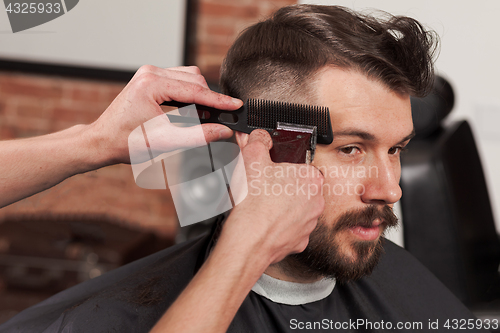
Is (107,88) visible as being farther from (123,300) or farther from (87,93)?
(123,300)

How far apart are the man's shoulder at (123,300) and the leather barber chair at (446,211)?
103cm

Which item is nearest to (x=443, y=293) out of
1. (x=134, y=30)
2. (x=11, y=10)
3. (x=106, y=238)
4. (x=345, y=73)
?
(x=345, y=73)

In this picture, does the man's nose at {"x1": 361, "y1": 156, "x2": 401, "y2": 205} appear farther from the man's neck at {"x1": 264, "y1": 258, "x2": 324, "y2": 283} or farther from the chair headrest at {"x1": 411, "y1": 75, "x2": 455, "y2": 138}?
the chair headrest at {"x1": 411, "y1": 75, "x2": 455, "y2": 138}

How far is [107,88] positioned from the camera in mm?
2408

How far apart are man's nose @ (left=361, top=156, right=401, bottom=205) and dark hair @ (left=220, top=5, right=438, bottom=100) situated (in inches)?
10.1

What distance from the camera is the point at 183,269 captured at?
43.2 inches

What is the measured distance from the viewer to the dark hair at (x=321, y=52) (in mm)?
1083

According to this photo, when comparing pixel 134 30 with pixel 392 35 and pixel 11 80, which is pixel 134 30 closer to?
pixel 11 80

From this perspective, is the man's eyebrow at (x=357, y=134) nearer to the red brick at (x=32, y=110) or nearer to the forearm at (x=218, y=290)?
the forearm at (x=218, y=290)

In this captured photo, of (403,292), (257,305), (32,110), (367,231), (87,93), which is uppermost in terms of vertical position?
(367,231)

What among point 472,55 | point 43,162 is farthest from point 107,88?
point 472,55
